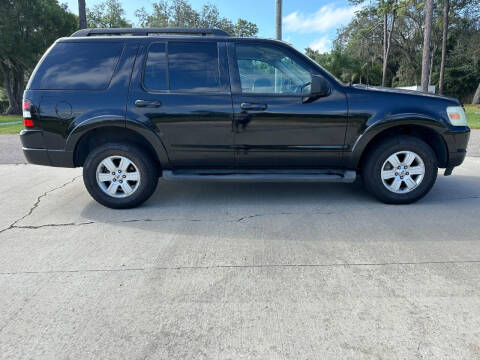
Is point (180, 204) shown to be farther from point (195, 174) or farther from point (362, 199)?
point (362, 199)

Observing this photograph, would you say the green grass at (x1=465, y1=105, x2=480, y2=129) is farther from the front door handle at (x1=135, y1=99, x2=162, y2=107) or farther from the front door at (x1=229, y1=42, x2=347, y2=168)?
the front door handle at (x1=135, y1=99, x2=162, y2=107)

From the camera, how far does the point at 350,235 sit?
3.32m

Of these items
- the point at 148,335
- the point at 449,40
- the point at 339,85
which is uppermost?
the point at 449,40

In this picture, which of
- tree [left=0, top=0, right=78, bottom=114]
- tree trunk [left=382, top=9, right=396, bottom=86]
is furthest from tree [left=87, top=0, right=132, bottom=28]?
tree trunk [left=382, top=9, right=396, bottom=86]

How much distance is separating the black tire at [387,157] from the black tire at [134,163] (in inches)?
103

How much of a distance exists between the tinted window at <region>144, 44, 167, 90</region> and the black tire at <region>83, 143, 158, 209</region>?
0.77 meters

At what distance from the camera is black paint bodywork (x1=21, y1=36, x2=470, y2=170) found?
12.8ft

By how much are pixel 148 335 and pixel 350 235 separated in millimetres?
2120

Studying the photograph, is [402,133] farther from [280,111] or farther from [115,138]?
[115,138]

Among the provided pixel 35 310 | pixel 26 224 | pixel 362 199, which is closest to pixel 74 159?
pixel 26 224

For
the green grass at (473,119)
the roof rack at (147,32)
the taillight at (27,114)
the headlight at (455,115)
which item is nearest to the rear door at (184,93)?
the roof rack at (147,32)

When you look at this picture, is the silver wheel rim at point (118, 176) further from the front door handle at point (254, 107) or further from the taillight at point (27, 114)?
the front door handle at point (254, 107)

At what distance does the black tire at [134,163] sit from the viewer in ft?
13.2

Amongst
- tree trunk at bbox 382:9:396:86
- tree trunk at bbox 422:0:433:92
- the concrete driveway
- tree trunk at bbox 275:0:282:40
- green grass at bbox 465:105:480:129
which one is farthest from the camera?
tree trunk at bbox 382:9:396:86
